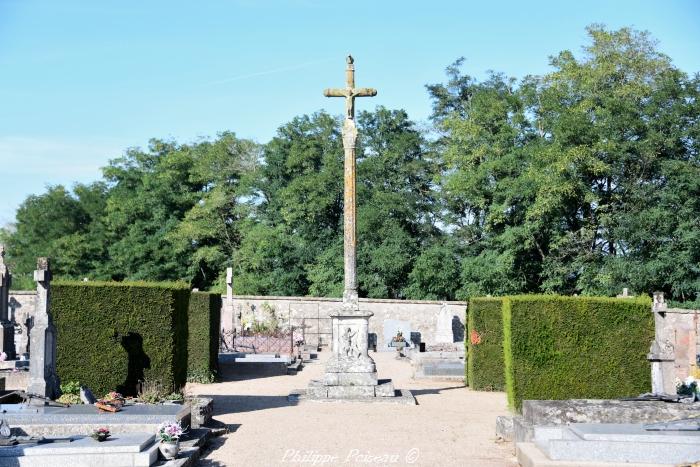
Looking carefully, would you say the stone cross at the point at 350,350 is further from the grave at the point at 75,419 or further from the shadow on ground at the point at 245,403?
the grave at the point at 75,419

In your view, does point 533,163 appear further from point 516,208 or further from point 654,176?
point 654,176

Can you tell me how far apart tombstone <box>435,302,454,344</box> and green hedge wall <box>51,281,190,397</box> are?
66.7 ft

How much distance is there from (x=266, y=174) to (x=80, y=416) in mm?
38152

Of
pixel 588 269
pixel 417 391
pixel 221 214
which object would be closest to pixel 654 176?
pixel 588 269

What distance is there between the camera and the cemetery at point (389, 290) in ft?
39.0

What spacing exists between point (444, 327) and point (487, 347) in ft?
47.4

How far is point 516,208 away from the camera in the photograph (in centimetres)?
3984

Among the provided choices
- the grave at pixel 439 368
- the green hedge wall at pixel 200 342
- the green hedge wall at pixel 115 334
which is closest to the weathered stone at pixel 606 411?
the green hedge wall at pixel 115 334

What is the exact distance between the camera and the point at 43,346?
13281 millimetres

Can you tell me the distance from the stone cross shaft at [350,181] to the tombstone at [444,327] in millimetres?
16344

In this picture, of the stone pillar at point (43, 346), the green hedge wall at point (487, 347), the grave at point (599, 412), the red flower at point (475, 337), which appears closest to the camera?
the grave at point (599, 412)

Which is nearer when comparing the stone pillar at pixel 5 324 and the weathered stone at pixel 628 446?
the weathered stone at pixel 628 446

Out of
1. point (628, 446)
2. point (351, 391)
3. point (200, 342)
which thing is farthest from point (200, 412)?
point (200, 342)

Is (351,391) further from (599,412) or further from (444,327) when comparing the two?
(444,327)
